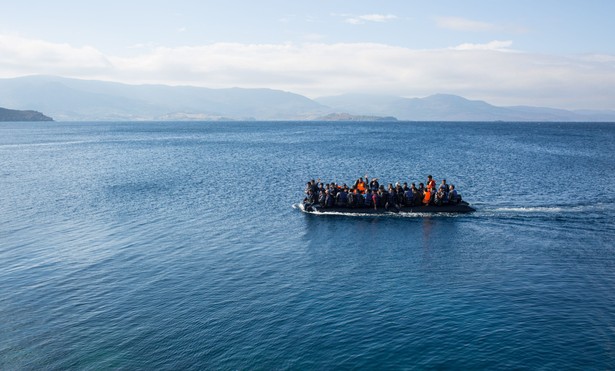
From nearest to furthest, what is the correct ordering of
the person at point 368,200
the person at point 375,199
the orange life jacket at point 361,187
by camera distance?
1. the person at point 375,199
2. the person at point 368,200
3. the orange life jacket at point 361,187

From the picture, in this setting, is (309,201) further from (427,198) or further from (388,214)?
(427,198)

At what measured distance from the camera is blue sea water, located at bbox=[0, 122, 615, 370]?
2205 centimetres

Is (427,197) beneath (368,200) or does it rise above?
above

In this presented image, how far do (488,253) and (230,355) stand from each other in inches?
842

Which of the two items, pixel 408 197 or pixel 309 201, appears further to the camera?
pixel 309 201

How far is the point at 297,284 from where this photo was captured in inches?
1176

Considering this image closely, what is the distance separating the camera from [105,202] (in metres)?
55.1

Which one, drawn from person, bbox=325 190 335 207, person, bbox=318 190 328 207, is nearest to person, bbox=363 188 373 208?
person, bbox=325 190 335 207

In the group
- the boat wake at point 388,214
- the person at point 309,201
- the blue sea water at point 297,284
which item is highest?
the person at point 309,201

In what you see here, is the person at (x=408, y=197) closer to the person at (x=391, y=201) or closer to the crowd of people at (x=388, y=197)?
the crowd of people at (x=388, y=197)

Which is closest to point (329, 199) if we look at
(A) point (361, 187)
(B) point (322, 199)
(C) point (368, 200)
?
(B) point (322, 199)

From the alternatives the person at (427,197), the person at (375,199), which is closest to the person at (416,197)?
the person at (427,197)

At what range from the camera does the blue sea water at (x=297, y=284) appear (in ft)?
72.3

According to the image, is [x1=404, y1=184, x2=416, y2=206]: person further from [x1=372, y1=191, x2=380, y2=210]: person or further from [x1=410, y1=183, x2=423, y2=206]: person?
[x1=372, y1=191, x2=380, y2=210]: person
